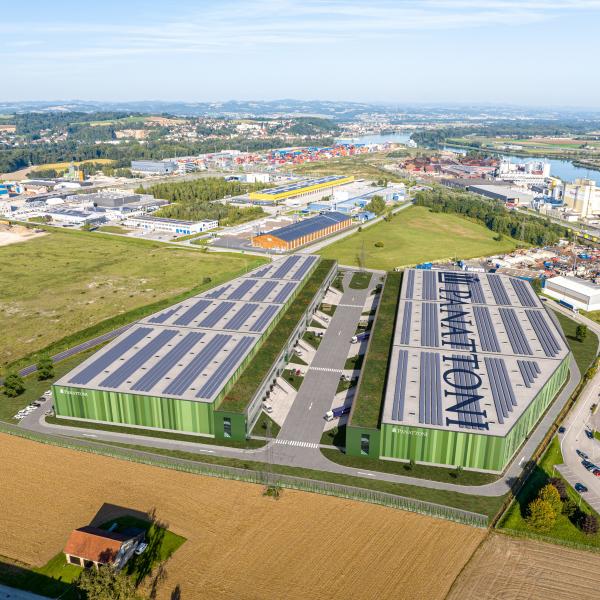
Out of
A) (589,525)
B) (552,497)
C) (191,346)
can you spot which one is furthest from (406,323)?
(589,525)

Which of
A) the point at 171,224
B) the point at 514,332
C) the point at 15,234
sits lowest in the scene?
the point at 15,234

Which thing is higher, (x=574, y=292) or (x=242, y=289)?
(x=242, y=289)

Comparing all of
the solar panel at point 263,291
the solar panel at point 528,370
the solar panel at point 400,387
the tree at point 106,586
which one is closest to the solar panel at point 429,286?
the solar panel at point 400,387

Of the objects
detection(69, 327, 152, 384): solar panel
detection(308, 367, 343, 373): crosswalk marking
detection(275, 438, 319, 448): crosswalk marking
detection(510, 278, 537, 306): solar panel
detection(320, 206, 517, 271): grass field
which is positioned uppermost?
detection(510, 278, 537, 306): solar panel

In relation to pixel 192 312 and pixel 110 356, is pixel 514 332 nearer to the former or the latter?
pixel 192 312

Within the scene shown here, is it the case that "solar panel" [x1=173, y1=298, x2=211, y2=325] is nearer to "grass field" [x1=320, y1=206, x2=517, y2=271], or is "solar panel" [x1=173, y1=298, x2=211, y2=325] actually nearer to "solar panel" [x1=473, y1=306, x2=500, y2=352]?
Result: "solar panel" [x1=473, y1=306, x2=500, y2=352]

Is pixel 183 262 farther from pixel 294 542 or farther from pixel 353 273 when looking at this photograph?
pixel 294 542

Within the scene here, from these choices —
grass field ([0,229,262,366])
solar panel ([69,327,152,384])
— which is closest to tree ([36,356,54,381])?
solar panel ([69,327,152,384])
